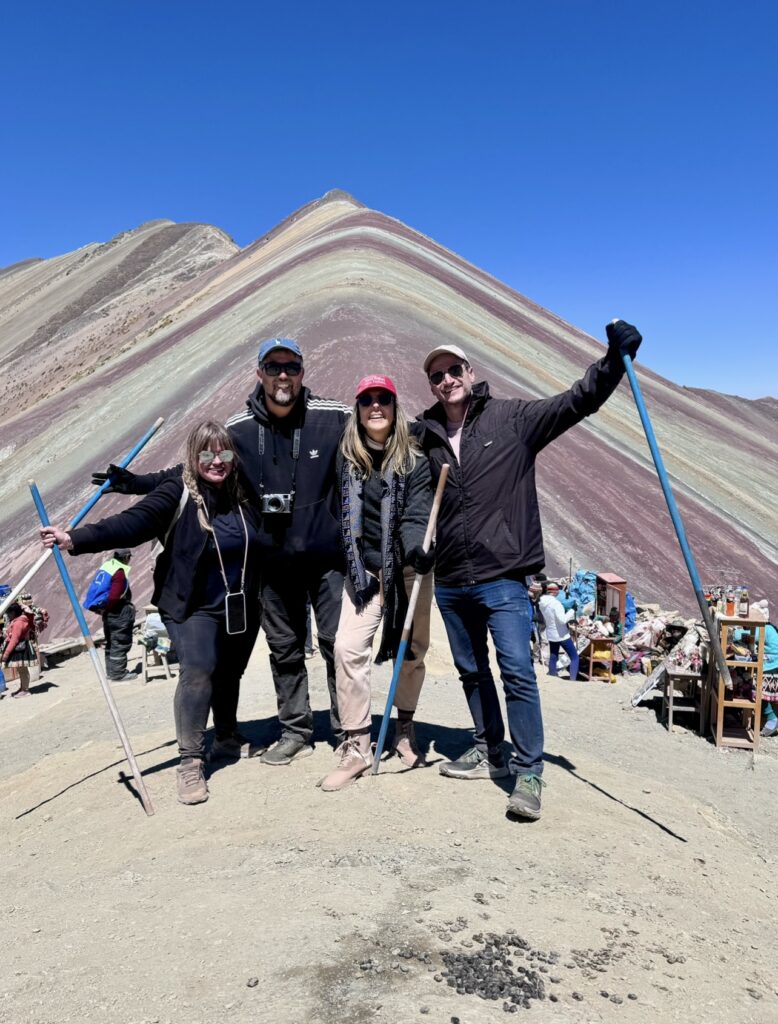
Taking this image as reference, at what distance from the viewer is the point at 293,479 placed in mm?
3873

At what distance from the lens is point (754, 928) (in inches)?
115

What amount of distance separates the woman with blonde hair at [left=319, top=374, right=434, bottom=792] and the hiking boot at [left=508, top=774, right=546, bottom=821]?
0.72 m

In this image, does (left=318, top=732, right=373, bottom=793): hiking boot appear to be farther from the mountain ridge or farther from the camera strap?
the mountain ridge

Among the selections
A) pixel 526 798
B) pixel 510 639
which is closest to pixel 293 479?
pixel 510 639

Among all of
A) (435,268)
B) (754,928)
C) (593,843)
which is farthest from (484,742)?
(435,268)

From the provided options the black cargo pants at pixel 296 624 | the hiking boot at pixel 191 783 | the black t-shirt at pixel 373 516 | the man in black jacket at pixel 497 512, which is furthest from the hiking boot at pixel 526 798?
the hiking boot at pixel 191 783

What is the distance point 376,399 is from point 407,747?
1.71 metres

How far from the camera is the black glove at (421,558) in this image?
11.8 ft

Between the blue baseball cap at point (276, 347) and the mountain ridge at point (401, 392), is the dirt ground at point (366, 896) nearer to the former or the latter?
the blue baseball cap at point (276, 347)

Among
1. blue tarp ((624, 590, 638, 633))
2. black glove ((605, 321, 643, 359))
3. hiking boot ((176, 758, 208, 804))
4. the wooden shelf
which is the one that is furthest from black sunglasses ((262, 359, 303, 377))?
blue tarp ((624, 590, 638, 633))

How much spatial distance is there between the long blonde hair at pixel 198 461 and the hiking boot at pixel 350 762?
1.18m

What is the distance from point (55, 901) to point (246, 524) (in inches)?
67.1

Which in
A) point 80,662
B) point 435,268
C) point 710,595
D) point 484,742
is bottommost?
point 80,662

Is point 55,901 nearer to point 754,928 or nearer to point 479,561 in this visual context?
point 479,561
